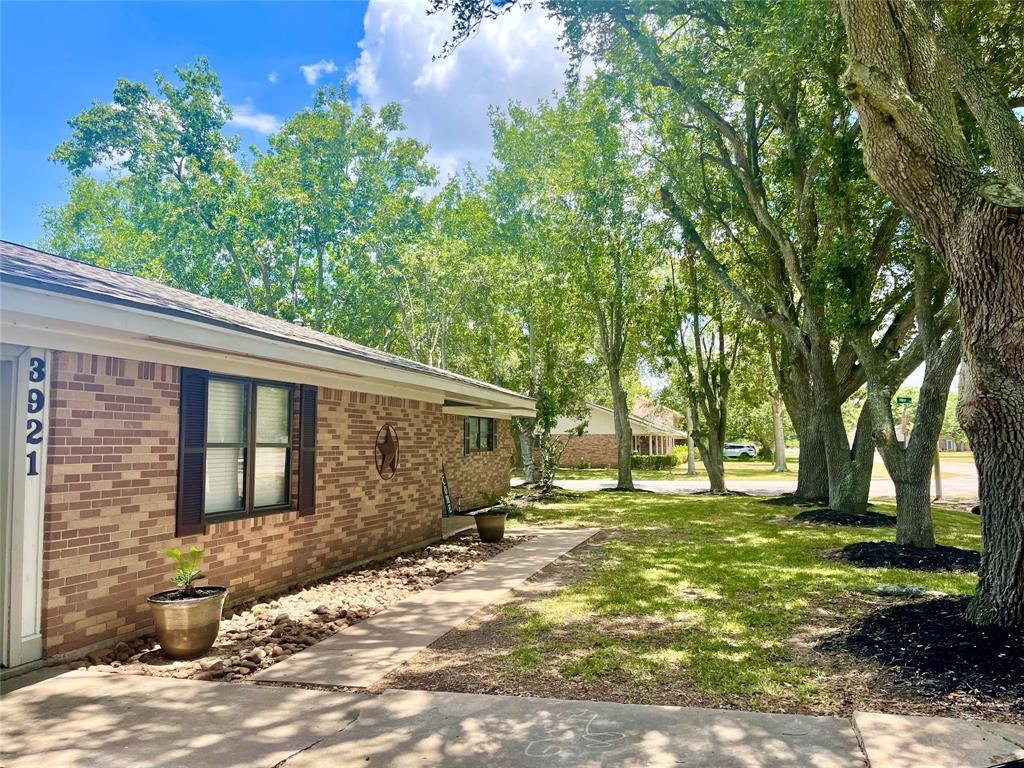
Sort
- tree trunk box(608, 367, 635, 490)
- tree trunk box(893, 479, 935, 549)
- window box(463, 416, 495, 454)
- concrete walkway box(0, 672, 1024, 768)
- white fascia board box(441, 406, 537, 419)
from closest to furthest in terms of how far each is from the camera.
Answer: concrete walkway box(0, 672, 1024, 768), tree trunk box(893, 479, 935, 549), white fascia board box(441, 406, 537, 419), window box(463, 416, 495, 454), tree trunk box(608, 367, 635, 490)

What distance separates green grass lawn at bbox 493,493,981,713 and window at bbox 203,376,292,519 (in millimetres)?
2991

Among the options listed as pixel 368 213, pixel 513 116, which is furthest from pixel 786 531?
pixel 368 213

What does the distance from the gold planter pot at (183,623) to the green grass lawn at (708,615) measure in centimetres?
237

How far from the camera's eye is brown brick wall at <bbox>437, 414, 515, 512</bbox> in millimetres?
15531

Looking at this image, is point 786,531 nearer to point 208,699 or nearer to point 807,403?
point 807,403

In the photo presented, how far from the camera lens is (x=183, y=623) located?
16.6 feet

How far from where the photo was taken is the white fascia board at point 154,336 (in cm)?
426

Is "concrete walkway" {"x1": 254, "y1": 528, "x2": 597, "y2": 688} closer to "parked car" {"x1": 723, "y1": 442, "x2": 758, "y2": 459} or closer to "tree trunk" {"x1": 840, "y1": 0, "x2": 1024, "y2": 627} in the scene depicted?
"tree trunk" {"x1": 840, "y1": 0, "x2": 1024, "y2": 627}

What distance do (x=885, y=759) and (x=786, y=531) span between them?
34.2 feet

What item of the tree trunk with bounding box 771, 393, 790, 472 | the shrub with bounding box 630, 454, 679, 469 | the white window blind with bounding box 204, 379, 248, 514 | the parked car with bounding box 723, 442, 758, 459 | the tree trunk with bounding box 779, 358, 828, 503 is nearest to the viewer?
the white window blind with bounding box 204, 379, 248, 514

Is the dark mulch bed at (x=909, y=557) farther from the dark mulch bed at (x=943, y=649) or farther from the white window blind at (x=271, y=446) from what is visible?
the white window blind at (x=271, y=446)

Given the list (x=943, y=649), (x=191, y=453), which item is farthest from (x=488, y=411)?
(x=943, y=649)

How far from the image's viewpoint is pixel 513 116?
23.8 meters

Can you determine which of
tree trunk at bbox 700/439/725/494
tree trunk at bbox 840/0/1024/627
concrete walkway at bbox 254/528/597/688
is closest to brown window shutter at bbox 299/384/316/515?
concrete walkway at bbox 254/528/597/688
